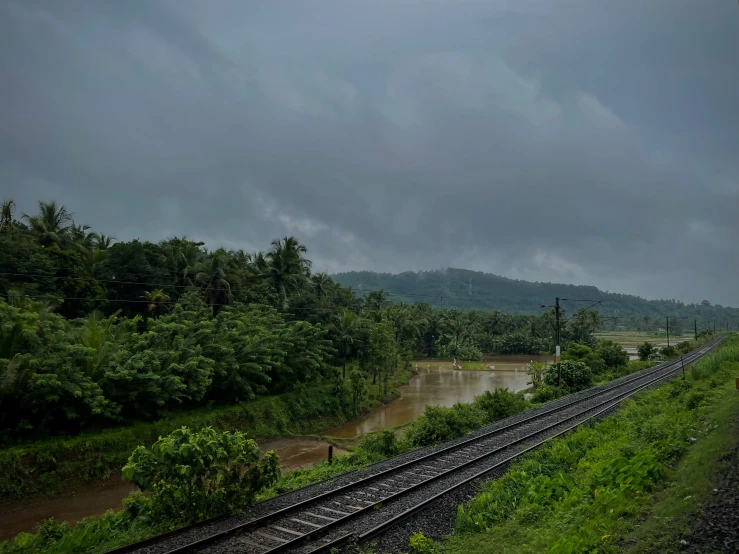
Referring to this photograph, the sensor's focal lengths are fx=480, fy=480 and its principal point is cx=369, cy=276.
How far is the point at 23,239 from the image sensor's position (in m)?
27.9

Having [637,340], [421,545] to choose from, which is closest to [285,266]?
[421,545]

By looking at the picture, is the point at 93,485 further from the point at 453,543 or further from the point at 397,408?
the point at 397,408

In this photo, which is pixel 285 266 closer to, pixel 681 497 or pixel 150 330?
pixel 150 330

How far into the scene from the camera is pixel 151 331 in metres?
21.4

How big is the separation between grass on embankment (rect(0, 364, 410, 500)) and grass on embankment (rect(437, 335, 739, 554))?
1398 centimetres

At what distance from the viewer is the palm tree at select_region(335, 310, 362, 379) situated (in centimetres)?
3538

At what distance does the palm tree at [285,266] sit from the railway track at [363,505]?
24493 millimetres

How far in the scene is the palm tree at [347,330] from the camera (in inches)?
1393

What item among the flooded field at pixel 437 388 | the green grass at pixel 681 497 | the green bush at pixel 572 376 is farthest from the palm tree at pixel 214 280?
the green grass at pixel 681 497

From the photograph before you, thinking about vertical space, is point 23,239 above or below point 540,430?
above

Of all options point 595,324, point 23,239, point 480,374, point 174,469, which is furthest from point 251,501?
point 595,324

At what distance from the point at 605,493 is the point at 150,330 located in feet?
67.0

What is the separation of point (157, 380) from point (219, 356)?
417 cm

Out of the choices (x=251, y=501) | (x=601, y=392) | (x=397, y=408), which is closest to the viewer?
(x=251, y=501)
